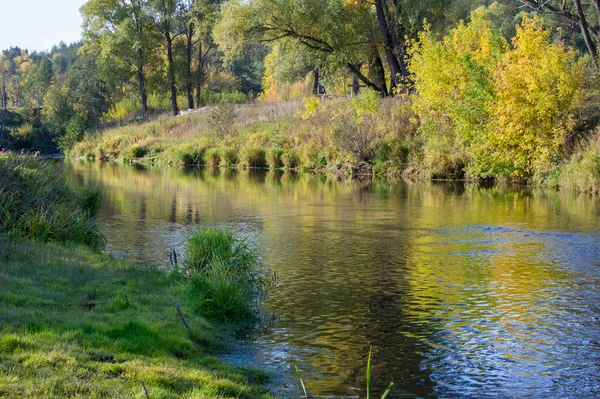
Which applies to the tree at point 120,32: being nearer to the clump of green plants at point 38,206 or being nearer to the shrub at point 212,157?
the shrub at point 212,157

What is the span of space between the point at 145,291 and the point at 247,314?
5.81 ft

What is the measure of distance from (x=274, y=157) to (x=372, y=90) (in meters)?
10.3

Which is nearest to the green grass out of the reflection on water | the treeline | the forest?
the reflection on water

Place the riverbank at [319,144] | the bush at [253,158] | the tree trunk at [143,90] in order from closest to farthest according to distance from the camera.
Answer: the riverbank at [319,144], the bush at [253,158], the tree trunk at [143,90]

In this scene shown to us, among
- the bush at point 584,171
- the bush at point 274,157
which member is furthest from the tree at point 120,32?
the bush at point 584,171

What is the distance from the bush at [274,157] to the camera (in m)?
49.5

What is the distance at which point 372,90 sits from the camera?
42406 millimetres

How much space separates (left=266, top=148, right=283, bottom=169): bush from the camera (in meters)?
49.5

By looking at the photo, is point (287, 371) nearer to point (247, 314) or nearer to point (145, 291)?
point (247, 314)

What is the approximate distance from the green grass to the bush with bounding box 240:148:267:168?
3861 cm

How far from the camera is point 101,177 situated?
42031 millimetres

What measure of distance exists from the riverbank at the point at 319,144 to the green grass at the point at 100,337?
81.7ft

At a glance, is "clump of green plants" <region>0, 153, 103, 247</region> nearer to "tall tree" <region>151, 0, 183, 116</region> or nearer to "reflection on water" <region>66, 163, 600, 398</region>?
"reflection on water" <region>66, 163, 600, 398</region>

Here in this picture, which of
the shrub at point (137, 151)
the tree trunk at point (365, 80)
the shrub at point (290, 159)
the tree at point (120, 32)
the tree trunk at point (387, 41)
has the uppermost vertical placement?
the tree at point (120, 32)
